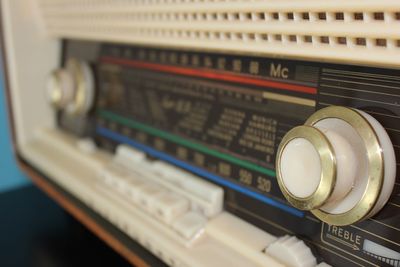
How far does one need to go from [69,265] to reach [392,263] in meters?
0.64

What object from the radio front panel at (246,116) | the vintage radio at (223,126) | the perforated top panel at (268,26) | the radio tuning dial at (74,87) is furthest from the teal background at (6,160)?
the perforated top panel at (268,26)

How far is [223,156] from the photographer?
691 millimetres

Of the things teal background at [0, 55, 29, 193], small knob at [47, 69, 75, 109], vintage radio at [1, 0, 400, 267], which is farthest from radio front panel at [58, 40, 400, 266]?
teal background at [0, 55, 29, 193]

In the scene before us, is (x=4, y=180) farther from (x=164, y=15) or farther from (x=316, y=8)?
(x=316, y=8)

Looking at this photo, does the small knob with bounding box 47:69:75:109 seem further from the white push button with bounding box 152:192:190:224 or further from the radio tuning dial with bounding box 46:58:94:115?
the white push button with bounding box 152:192:190:224

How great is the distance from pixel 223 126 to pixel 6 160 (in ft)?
2.60

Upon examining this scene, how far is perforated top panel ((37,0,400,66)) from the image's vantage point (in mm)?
419

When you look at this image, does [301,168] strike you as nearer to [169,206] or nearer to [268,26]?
[268,26]

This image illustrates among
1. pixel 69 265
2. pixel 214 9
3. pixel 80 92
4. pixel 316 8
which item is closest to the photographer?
pixel 316 8

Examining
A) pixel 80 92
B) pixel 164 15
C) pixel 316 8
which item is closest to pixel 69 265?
pixel 80 92

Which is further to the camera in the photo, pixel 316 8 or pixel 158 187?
pixel 158 187

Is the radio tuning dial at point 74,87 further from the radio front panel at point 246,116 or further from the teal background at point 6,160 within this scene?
the teal background at point 6,160

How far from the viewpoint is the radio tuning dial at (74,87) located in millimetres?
1019

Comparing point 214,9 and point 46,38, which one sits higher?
point 214,9
